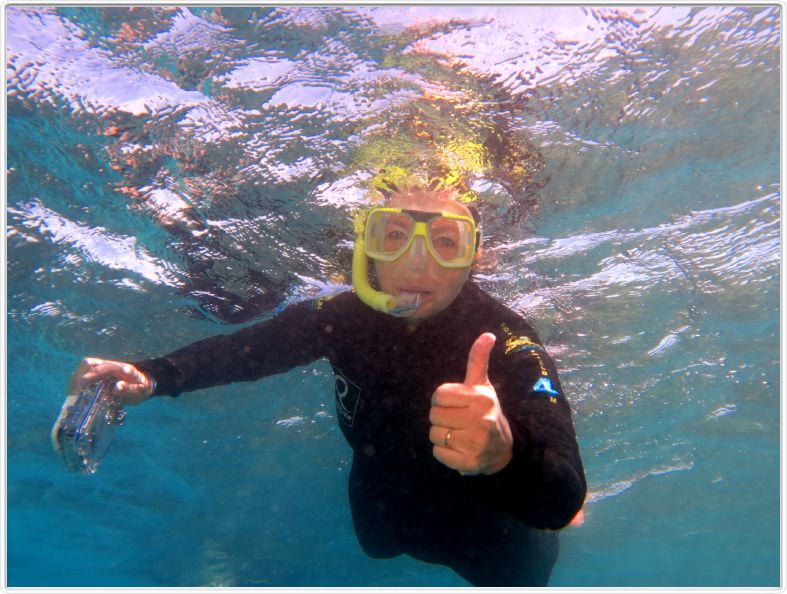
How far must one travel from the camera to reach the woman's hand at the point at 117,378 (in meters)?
4.04

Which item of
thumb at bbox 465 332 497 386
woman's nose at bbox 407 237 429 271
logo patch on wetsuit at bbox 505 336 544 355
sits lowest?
thumb at bbox 465 332 497 386

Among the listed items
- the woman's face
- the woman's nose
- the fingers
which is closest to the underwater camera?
the fingers

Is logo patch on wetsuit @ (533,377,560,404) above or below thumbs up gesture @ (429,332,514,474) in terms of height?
above

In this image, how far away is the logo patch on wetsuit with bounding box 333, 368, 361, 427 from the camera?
5.49 metres

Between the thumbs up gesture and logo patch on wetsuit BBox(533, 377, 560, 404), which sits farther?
logo patch on wetsuit BBox(533, 377, 560, 404)

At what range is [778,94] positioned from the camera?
219 inches

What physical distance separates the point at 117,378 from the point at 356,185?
13.0ft

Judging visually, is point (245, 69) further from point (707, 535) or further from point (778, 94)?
point (707, 535)

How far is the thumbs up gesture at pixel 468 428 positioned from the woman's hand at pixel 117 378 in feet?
10.6

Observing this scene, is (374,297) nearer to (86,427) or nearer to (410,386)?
(410,386)

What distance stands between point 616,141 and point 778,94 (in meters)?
1.90

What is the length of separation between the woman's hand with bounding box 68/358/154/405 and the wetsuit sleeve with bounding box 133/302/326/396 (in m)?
0.39

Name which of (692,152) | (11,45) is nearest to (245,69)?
(11,45)

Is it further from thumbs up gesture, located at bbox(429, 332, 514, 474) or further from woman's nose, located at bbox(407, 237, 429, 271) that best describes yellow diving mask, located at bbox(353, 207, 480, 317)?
thumbs up gesture, located at bbox(429, 332, 514, 474)
